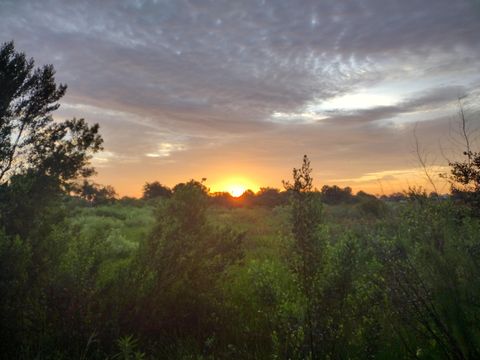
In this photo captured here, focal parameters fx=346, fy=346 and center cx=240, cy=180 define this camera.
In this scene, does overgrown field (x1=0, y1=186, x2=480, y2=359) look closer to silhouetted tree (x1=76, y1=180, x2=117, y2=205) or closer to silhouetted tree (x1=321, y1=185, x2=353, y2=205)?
silhouetted tree (x1=76, y1=180, x2=117, y2=205)

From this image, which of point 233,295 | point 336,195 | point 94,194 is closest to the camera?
point 233,295

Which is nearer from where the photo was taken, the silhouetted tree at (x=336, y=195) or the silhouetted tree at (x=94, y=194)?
the silhouetted tree at (x=94, y=194)

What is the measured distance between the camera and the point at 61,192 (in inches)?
281

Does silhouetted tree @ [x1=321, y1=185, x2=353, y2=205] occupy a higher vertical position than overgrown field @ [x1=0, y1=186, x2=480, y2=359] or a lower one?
higher

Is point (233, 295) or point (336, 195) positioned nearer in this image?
point (233, 295)

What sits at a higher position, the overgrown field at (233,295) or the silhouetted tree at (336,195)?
the silhouetted tree at (336,195)

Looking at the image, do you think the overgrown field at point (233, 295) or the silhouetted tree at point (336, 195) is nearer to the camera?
the overgrown field at point (233, 295)

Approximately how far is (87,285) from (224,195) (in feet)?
152

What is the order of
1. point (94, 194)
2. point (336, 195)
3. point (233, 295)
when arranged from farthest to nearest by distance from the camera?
point (336, 195) → point (94, 194) → point (233, 295)

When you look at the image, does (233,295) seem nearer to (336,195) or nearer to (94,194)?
(94,194)

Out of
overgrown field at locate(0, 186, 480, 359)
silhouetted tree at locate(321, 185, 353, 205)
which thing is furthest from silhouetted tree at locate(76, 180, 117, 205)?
silhouetted tree at locate(321, 185, 353, 205)

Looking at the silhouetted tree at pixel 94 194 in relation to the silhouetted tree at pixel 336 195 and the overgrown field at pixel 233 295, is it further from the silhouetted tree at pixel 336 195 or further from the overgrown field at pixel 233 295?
the silhouetted tree at pixel 336 195

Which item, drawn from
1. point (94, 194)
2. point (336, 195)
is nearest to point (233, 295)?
point (94, 194)

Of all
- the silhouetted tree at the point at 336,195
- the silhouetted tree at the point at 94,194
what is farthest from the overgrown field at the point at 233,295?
the silhouetted tree at the point at 336,195
